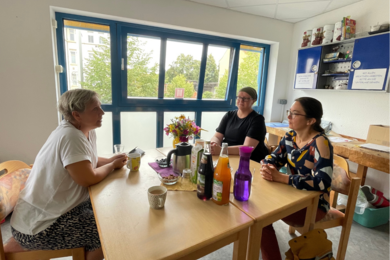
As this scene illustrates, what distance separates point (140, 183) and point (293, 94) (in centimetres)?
333

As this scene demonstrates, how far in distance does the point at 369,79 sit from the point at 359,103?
39 centimetres

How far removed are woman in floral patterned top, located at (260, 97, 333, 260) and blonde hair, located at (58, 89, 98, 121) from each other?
116cm

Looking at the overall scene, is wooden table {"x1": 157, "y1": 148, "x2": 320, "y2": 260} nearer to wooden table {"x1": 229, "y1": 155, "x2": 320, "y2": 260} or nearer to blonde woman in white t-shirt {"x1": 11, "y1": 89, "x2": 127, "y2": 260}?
wooden table {"x1": 229, "y1": 155, "x2": 320, "y2": 260}

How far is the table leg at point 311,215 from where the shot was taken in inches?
48.0

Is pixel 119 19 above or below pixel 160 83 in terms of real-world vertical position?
above

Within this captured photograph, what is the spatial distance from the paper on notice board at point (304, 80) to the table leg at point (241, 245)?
9.51ft

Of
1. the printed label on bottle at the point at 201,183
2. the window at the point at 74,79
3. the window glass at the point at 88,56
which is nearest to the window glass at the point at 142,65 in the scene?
the window glass at the point at 88,56

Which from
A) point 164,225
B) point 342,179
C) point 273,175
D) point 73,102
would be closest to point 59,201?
point 73,102

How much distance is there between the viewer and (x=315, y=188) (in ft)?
3.88

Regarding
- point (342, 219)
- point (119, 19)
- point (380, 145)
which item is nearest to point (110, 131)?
point (119, 19)

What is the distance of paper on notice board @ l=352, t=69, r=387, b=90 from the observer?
92.5 inches

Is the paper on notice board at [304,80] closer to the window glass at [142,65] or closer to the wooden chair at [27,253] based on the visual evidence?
the window glass at [142,65]

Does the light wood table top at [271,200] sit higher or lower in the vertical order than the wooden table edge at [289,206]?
higher

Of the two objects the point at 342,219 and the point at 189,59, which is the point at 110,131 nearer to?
the point at 189,59
